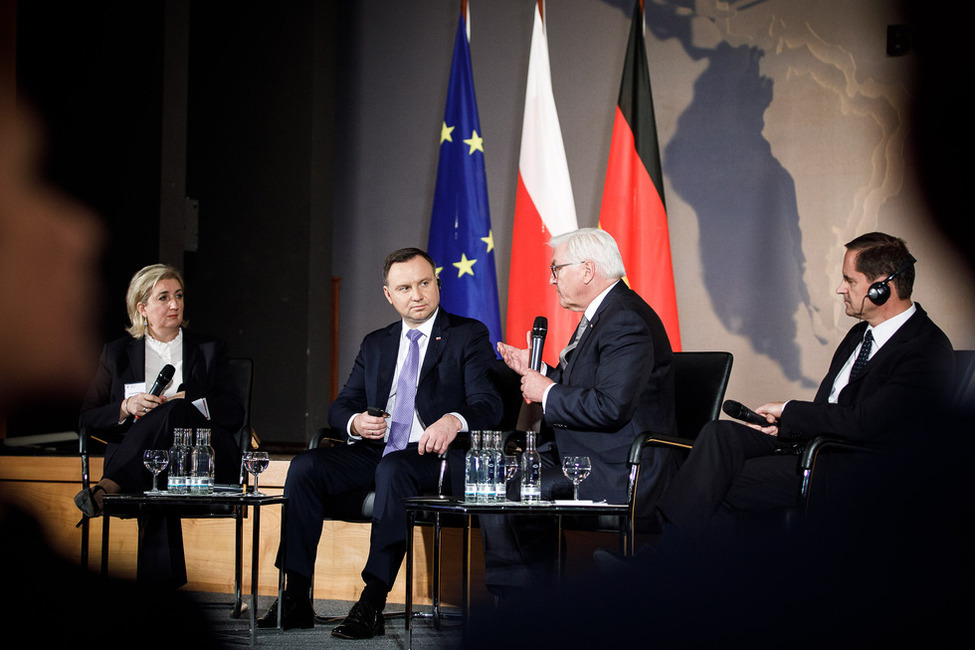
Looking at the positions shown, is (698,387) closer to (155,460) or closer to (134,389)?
(155,460)

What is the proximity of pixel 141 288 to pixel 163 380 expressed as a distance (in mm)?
505

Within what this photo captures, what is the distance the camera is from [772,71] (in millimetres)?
4449

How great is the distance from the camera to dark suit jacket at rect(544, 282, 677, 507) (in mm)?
2730

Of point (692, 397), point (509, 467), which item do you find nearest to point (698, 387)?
point (692, 397)

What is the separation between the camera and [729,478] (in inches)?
101

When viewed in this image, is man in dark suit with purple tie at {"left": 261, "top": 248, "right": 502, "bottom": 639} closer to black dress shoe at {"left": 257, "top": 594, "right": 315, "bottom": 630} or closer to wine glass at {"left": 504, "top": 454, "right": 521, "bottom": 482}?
black dress shoe at {"left": 257, "top": 594, "right": 315, "bottom": 630}

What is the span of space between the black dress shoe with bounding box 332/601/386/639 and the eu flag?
5.89 ft

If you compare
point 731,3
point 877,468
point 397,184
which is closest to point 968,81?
point 877,468

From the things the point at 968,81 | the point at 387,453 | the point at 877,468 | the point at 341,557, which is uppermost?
the point at 968,81

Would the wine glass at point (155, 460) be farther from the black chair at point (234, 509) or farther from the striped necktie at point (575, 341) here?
the striped necktie at point (575, 341)

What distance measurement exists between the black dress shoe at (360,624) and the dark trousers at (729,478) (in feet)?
2.88

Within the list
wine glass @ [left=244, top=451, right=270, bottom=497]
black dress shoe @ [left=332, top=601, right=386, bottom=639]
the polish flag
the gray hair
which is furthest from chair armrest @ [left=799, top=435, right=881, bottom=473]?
the polish flag

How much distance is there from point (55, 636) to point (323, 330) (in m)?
4.84

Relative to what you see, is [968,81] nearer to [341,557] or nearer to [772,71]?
[341,557]
